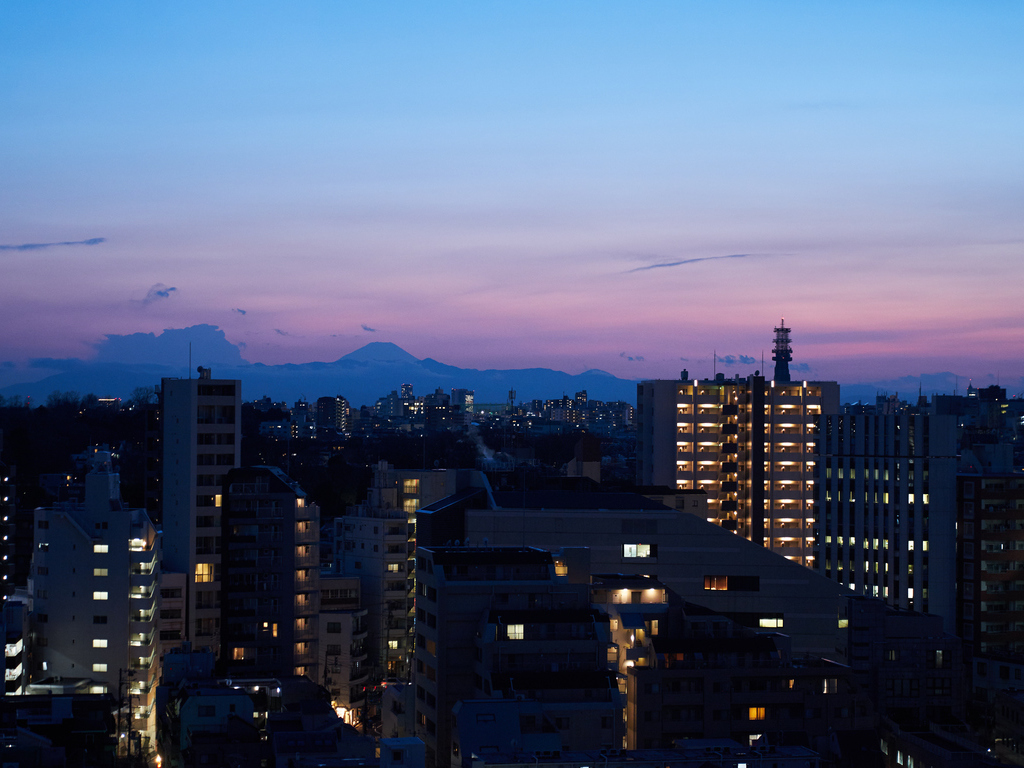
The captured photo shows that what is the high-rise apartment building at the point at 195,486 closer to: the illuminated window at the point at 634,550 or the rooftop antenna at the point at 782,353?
the illuminated window at the point at 634,550

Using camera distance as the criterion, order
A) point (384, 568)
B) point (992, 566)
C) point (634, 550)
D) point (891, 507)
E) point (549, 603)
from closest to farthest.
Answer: point (549, 603)
point (634, 550)
point (384, 568)
point (992, 566)
point (891, 507)

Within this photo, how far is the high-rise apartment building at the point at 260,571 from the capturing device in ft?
123

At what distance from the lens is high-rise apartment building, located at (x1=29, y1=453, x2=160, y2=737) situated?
36906mm

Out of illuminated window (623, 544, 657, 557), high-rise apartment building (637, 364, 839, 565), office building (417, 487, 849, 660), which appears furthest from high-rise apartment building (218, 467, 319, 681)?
high-rise apartment building (637, 364, 839, 565)

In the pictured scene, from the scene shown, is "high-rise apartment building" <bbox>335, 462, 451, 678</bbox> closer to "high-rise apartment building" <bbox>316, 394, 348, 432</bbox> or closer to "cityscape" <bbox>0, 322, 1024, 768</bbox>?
"cityscape" <bbox>0, 322, 1024, 768</bbox>

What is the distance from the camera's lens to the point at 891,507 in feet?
185

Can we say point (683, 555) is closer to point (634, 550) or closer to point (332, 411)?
point (634, 550)

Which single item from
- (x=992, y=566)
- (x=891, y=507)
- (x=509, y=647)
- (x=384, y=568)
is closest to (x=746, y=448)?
(x=891, y=507)

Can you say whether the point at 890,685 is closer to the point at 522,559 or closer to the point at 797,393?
the point at 522,559

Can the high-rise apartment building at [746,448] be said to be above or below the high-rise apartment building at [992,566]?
above

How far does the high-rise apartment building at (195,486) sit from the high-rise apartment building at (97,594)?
2998 millimetres

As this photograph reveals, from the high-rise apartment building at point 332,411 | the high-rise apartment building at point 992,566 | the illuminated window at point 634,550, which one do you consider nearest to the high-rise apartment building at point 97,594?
the illuminated window at point 634,550

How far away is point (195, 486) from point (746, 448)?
30.9 meters

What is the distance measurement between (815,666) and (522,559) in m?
7.73
